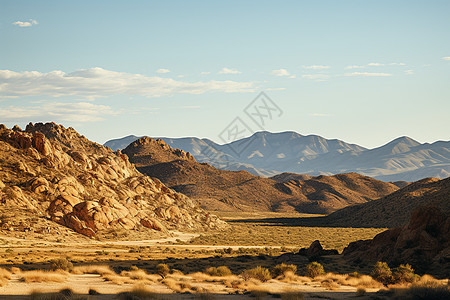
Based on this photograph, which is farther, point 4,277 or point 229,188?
point 229,188

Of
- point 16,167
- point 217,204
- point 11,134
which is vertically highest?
point 11,134

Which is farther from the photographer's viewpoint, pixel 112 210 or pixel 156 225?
pixel 156 225

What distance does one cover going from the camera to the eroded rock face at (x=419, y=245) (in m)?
33.4

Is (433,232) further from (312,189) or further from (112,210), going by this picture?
(312,189)

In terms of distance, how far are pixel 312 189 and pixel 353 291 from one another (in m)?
177

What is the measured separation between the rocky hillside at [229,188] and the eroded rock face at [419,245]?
111 m

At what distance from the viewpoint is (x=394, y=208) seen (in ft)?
363

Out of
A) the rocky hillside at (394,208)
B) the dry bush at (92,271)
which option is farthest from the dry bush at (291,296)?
the rocky hillside at (394,208)

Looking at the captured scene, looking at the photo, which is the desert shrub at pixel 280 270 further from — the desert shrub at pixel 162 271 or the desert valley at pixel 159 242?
the desert shrub at pixel 162 271

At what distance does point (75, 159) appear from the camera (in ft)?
268

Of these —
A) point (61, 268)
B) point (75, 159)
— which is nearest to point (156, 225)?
point (75, 159)

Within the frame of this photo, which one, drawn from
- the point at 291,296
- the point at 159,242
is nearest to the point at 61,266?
the point at 291,296

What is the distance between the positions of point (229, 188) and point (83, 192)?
110 m

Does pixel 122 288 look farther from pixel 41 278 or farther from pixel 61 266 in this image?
pixel 61 266
